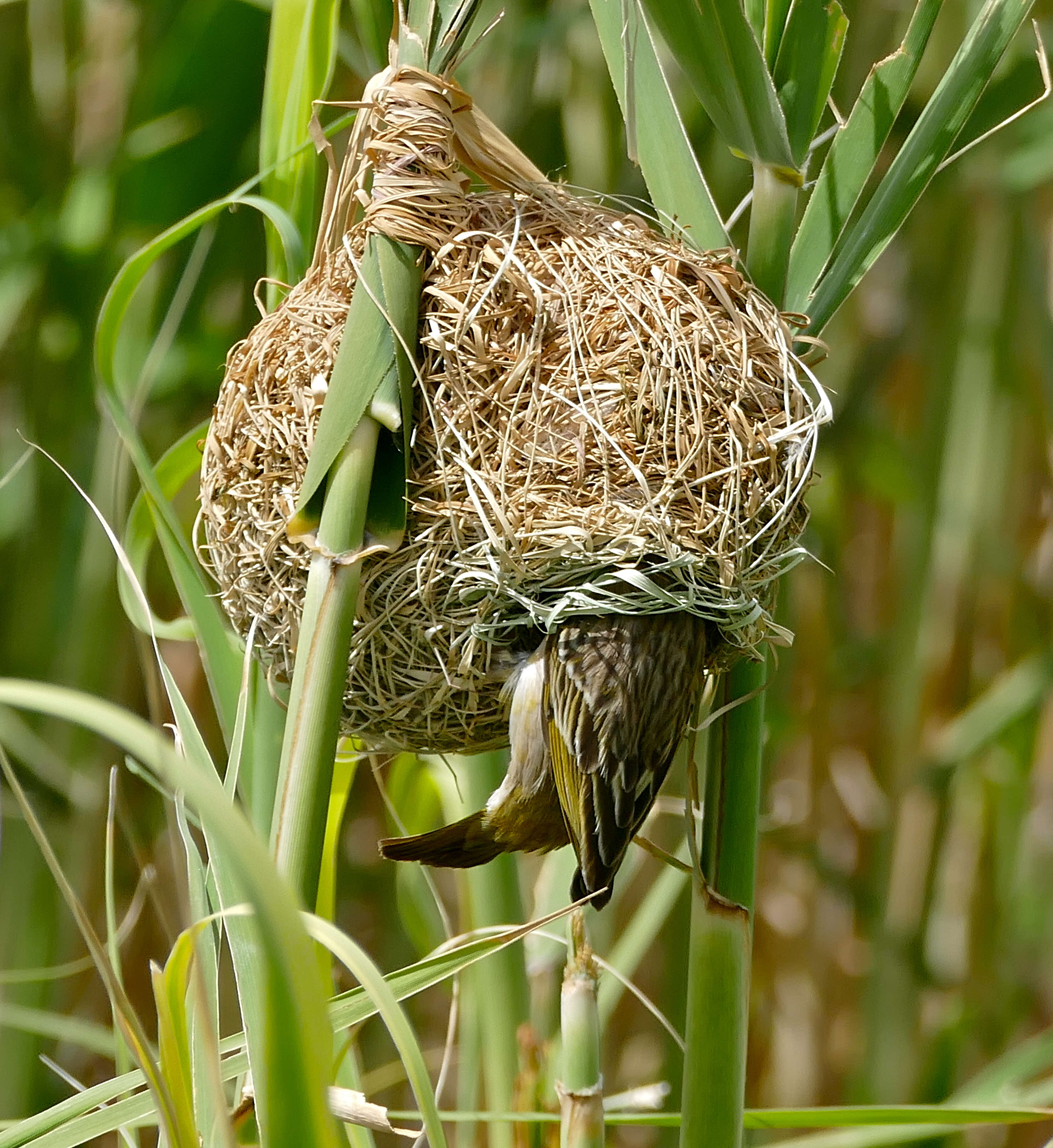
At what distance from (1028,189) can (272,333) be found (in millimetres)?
1454

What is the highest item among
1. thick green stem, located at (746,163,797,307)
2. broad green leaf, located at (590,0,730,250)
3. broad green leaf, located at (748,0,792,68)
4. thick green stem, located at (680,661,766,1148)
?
broad green leaf, located at (748,0,792,68)

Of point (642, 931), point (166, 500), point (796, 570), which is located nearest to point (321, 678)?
point (166, 500)

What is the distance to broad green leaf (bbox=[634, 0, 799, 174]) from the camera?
2.99ft

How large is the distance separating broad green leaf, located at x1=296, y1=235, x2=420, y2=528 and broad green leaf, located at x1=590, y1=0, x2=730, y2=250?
227 mm

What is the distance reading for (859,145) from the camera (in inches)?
40.6

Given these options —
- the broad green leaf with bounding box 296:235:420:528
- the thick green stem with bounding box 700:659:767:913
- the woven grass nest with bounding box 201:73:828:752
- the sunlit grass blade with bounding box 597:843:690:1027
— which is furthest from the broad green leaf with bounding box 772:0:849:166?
the sunlit grass blade with bounding box 597:843:690:1027

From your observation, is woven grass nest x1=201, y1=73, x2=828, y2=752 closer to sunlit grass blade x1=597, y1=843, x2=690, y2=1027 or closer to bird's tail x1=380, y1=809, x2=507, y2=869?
bird's tail x1=380, y1=809, x2=507, y2=869

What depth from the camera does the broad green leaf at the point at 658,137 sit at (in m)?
1.04

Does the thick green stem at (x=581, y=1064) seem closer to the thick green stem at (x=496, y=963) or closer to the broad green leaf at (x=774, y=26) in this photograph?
the thick green stem at (x=496, y=963)

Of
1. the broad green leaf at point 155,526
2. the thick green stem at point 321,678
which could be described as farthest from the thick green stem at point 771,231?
the broad green leaf at point 155,526

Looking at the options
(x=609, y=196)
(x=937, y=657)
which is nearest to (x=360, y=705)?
(x=609, y=196)

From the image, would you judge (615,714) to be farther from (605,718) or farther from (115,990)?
(115,990)

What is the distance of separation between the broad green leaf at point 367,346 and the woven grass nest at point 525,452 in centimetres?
3

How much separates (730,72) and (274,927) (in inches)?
27.8
